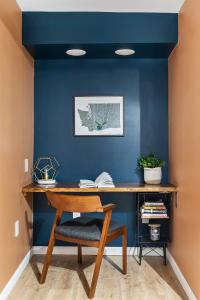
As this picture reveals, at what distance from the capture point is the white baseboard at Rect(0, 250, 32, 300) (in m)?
2.60

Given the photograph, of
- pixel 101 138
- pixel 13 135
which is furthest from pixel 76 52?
pixel 13 135

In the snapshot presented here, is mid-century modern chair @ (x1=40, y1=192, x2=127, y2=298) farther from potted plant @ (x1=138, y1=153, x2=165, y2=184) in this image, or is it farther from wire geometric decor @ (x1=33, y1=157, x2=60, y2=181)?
wire geometric decor @ (x1=33, y1=157, x2=60, y2=181)

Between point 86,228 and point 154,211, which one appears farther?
point 154,211

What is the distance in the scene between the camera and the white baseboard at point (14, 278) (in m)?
2.60

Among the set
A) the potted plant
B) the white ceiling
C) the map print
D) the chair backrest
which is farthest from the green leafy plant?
the white ceiling

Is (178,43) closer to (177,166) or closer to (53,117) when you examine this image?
(177,166)

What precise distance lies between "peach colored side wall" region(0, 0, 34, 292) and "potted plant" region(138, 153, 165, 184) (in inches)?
45.3

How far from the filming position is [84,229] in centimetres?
282

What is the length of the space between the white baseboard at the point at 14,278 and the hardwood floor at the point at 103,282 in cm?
4

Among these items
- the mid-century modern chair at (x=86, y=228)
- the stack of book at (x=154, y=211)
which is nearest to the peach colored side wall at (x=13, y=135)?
the mid-century modern chair at (x=86, y=228)

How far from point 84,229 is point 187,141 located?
3.53 feet

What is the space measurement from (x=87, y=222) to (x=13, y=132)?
0.99 metres

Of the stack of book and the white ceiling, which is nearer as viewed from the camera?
the white ceiling

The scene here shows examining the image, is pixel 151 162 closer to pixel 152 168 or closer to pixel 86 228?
pixel 152 168
